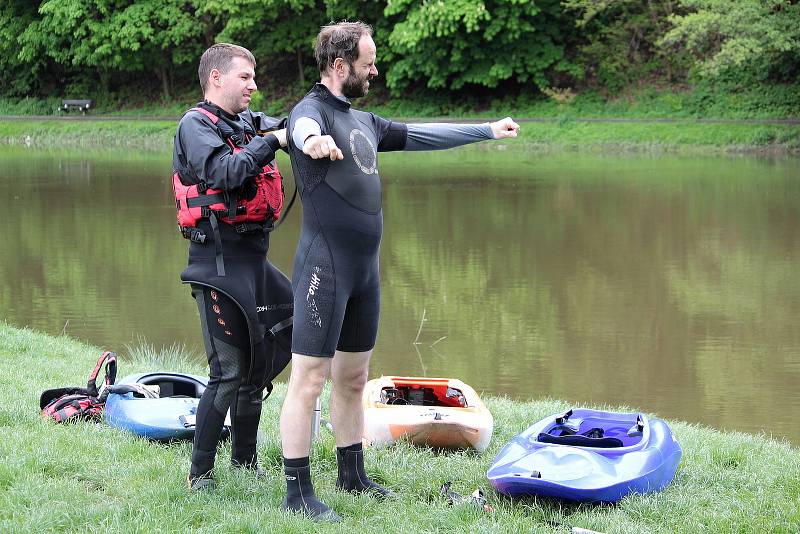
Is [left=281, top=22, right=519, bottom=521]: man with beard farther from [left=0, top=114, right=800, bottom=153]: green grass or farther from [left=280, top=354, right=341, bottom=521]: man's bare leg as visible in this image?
[left=0, top=114, right=800, bottom=153]: green grass

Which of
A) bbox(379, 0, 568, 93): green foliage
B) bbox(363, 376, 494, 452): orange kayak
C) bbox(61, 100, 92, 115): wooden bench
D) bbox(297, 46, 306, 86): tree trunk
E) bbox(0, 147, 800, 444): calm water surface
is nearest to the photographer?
bbox(363, 376, 494, 452): orange kayak

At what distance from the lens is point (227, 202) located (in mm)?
4551

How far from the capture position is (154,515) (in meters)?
4.25

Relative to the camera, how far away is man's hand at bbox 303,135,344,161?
13.2ft

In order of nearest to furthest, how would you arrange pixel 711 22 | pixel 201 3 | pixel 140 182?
pixel 140 182 → pixel 711 22 → pixel 201 3

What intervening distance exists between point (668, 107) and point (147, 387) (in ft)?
85.4

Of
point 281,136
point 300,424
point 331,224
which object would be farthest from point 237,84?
point 300,424

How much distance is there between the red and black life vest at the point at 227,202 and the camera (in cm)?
455

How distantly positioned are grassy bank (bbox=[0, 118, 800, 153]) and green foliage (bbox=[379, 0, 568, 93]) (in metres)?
3.13

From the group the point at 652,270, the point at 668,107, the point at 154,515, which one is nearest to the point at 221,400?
the point at 154,515

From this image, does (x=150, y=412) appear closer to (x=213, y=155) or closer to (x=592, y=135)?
(x=213, y=155)

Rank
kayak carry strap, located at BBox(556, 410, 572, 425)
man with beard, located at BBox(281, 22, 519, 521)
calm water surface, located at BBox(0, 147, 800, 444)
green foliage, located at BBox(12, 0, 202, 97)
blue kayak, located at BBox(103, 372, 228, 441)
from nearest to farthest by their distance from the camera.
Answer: man with beard, located at BBox(281, 22, 519, 521)
kayak carry strap, located at BBox(556, 410, 572, 425)
blue kayak, located at BBox(103, 372, 228, 441)
calm water surface, located at BBox(0, 147, 800, 444)
green foliage, located at BBox(12, 0, 202, 97)

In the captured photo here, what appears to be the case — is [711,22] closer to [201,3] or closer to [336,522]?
[201,3]

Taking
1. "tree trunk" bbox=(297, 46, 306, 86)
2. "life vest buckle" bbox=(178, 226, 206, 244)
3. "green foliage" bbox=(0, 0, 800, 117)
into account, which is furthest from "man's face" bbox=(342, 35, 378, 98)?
"tree trunk" bbox=(297, 46, 306, 86)
